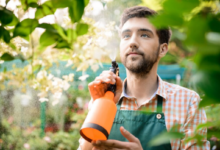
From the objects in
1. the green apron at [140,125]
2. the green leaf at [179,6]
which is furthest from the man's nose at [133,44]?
the green leaf at [179,6]

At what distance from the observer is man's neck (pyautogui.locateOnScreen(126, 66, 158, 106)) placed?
133cm

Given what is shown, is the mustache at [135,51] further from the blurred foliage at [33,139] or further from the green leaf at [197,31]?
the blurred foliage at [33,139]

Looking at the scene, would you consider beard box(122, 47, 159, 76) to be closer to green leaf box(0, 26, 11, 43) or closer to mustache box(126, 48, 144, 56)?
mustache box(126, 48, 144, 56)

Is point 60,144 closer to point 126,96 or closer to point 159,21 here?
point 126,96

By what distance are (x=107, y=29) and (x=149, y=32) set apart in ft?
1.22

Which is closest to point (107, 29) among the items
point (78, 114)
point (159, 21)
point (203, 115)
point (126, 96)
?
point (126, 96)

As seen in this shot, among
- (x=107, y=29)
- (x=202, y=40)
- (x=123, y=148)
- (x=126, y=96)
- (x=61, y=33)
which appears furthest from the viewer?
(x=107, y=29)

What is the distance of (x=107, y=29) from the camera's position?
155 centimetres

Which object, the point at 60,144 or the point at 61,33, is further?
the point at 60,144

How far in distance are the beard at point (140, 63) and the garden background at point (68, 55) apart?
4.4 inches

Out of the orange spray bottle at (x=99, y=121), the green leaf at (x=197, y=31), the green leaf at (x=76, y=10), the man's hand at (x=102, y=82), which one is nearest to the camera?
the green leaf at (x=197, y=31)

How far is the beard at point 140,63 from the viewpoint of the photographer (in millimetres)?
1217

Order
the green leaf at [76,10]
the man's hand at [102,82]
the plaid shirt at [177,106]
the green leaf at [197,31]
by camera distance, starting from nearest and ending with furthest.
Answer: the green leaf at [197,31]
the green leaf at [76,10]
the man's hand at [102,82]
the plaid shirt at [177,106]

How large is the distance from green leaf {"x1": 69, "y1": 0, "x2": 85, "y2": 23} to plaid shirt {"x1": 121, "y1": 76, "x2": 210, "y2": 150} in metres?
0.89
